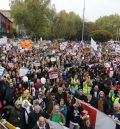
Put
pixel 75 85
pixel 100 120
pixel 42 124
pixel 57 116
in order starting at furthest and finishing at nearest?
pixel 75 85, pixel 57 116, pixel 100 120, pixel 42 124

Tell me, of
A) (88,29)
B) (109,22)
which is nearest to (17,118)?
(88,29)

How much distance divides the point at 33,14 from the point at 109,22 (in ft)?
178

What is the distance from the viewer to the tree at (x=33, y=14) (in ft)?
284

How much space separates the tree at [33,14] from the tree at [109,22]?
147 ft

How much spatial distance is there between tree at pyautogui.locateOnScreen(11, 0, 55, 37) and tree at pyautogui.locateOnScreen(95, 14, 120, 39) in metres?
44.9

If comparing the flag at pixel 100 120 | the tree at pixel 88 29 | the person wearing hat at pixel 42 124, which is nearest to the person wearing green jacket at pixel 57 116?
the flag at pixel 100 120

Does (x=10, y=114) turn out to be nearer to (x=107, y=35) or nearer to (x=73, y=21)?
(x=107, y=35)

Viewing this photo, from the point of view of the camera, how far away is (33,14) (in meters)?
87.6

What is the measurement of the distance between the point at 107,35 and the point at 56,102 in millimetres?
82038

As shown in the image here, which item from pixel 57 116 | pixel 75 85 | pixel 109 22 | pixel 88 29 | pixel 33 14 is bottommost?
pixel 88 29

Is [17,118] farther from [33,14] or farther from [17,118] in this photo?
[33,14]

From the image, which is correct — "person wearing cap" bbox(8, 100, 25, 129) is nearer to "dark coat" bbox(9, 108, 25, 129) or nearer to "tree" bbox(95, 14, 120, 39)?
"dark coat" bbox(9, 108, 25, 129)

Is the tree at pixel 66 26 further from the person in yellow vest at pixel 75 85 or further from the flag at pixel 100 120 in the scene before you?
the flag at pixel 100 120

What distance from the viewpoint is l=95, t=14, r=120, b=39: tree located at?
436 feet
